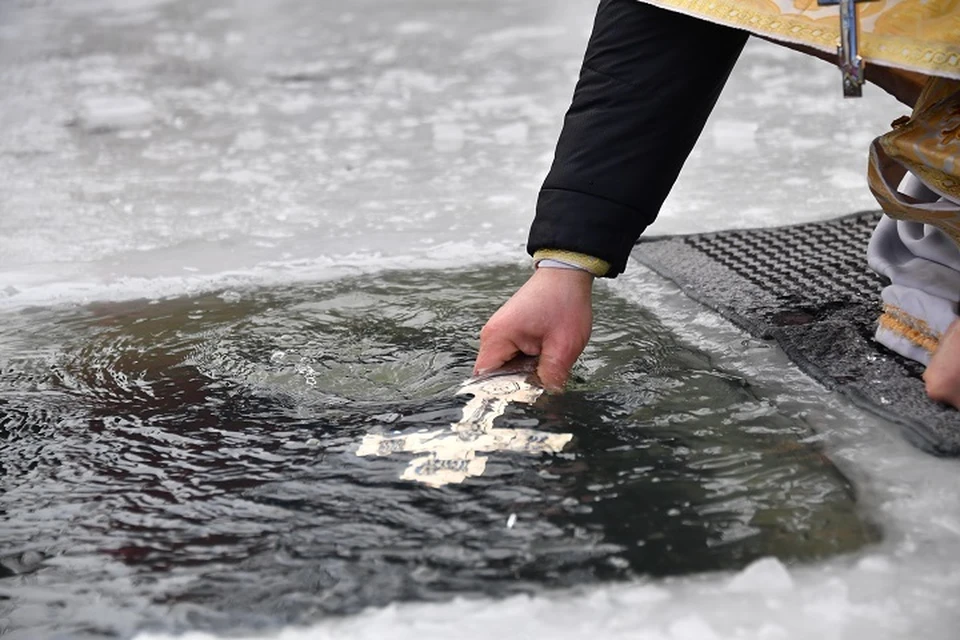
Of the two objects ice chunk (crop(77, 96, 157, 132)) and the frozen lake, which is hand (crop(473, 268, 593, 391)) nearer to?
the frozen lake

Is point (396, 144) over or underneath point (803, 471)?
over

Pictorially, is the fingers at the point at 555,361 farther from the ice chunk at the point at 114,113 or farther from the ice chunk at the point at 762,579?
the ice chunk at the point at 114,113

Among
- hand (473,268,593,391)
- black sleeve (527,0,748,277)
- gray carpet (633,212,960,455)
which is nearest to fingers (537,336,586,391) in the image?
hand (473,268,593,391)

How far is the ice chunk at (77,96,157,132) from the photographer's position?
11.1 feet

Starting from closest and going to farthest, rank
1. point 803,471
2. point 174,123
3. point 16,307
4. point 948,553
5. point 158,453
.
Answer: point 948,553 → point 803,471 → point 158,453 → point 16,307 → point 174,123

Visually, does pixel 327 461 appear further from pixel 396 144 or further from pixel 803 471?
pixel 396 144

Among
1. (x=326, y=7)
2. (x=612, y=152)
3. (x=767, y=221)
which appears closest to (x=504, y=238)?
(x=767, y=221)

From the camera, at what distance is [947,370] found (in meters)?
1.34

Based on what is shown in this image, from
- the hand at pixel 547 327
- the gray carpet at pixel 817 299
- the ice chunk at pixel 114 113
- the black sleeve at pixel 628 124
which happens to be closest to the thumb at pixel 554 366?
the hand at pixel 547 327

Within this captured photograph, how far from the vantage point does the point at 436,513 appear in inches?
46.4

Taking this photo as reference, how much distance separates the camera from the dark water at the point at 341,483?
1083 mm

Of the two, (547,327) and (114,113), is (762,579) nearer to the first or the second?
(547,327)

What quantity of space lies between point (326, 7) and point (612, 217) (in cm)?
436

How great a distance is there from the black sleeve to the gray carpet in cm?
31
